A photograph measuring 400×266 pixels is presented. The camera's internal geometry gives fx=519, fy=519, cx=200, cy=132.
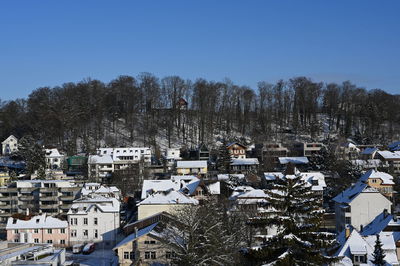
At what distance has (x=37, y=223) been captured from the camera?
38875mm

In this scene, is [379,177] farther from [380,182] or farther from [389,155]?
[389,155]

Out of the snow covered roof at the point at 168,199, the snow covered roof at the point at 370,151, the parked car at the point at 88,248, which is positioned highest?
the snow covered roof at the point at 370,151

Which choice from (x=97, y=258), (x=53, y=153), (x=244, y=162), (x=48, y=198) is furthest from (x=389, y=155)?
(x=97, y=258)

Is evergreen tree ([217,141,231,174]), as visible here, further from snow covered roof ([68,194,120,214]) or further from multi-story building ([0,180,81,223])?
snow covered roof ([68,194,120,214])

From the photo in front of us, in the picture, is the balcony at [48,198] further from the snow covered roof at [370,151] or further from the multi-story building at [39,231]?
the snow covered roof at [370,151]

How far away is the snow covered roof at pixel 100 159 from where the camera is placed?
58.7 meters

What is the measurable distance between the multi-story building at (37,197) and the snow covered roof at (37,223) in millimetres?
6610

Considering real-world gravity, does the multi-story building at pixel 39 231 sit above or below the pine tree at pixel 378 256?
below

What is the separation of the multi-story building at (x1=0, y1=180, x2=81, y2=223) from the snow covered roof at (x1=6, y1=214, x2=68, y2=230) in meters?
6.61

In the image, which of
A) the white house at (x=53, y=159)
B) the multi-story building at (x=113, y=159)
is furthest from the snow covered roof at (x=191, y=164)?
the white house at (x=53, y=159)

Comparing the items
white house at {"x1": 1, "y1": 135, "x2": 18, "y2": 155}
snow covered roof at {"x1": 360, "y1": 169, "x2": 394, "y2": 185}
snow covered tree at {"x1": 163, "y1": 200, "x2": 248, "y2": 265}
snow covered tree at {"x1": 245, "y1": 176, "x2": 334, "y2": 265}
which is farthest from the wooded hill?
snow covered tree at {"x1": 245, "y1": 176, "x2": 334, "y2": 265}

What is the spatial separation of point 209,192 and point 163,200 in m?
6.65

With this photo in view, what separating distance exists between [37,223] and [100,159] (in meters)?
21.2

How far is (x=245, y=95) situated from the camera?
3403 inches
